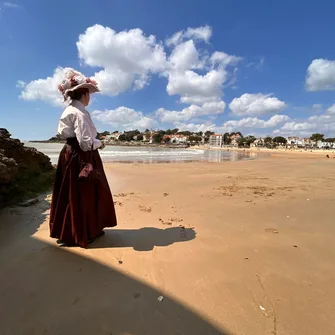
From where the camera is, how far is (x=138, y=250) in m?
2.78

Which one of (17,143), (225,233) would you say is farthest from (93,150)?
(17,143)

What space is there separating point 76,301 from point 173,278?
0.86 metres

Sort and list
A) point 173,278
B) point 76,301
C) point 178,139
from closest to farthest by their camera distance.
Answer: point 76,301 < point 173,278 < point 178,139

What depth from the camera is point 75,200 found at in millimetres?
2744

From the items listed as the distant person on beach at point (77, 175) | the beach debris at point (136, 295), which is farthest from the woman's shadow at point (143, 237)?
the beach debris at point (136, 295)

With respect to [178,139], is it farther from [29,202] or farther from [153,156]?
[29,202]

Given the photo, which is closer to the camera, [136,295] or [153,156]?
[136,295]

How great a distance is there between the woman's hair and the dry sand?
186 cm

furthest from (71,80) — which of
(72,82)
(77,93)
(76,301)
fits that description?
(76,301)

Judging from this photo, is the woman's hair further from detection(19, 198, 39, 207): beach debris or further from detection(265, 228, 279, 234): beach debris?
detection(265, 228, 279, 234): beach debris

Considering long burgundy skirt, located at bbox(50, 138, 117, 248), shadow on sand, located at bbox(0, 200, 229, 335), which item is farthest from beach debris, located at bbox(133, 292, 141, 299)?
long burgundy skirt, located at bbox(50, 138, 117, 248)

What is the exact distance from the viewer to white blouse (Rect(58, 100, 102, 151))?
A: 2.67 metres

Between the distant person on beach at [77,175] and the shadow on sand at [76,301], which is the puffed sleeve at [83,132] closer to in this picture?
the distant person on beach at [77,175]

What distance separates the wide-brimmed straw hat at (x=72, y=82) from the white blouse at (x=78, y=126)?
0.60 feet
